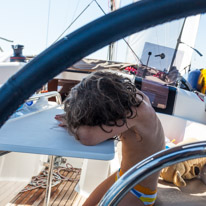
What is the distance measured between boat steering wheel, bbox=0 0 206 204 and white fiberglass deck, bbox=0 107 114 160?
1.38 feet

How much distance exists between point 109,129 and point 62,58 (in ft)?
1.91

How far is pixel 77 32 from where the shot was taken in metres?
0.28

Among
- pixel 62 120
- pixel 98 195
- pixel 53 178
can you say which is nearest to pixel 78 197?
pixel 53 178

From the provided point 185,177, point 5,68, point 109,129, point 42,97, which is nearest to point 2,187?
point 42,97

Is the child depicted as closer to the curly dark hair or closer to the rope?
the curly dark hair

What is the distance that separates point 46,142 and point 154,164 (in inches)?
13.6

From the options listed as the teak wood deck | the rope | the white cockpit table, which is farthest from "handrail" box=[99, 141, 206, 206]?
the rope

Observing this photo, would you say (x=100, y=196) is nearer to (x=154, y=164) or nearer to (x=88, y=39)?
(x=154, y=164)

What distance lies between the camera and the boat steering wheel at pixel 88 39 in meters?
0.27

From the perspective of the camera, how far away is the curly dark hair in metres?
0.84

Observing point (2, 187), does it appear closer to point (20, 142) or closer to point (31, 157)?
point (31, 157)

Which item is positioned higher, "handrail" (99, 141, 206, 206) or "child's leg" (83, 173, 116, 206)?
"handrail" (99, 141, 206, 206)

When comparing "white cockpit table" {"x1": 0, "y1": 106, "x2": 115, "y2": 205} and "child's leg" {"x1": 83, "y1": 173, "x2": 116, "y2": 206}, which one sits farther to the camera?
"child's leg" {"x1": 83, "y1": 173, "x2": 116, "y2": 206}

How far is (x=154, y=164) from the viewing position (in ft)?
1.61
